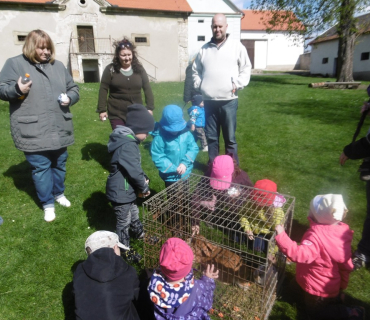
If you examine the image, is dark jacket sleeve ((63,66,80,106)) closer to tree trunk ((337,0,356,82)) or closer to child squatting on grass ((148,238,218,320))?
child squatting on grass ((148,238,218,320))

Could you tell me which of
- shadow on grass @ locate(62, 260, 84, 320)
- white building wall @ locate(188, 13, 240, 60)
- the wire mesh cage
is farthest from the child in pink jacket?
white building wall @ locate(188, 13, 240, 60)

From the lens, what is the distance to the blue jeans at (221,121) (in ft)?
Answer: 14.4

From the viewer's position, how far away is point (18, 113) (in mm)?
3453

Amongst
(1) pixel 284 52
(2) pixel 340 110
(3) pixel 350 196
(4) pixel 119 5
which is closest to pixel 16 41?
(4) pixel 119 5

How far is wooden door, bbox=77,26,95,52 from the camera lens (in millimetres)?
21047

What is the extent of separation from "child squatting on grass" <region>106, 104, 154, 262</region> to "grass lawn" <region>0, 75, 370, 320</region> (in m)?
0.49

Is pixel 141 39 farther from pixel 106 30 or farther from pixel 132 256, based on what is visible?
pixel 132 256

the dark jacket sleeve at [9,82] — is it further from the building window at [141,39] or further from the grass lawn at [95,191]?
the building window at [141,39]

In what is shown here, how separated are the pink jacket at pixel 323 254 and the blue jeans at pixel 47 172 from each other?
2847 mm

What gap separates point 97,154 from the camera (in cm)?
615

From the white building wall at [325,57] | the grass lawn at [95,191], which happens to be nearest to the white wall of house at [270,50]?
the white building wall at [325,57]

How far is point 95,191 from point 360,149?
11.6ft

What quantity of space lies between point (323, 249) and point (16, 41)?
22.7 meters

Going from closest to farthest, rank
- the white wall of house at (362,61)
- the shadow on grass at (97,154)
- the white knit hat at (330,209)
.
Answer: the white knit hat at (330,209) → the shadow on grass at (97,154) → the white wall of house at (362,61)
